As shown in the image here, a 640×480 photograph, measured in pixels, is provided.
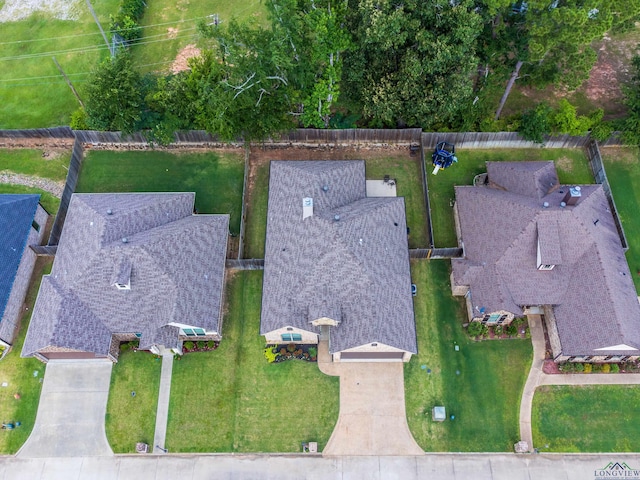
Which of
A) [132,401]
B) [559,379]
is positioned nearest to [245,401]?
[132,401]

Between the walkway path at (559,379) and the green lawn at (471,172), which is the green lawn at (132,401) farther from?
the walkway path at (559,379)

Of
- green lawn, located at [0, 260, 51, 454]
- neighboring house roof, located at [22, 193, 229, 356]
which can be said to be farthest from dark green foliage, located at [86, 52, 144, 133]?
green lawn, located at [0, 260, 51, 454]

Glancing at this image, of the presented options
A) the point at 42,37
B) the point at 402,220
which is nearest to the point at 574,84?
the point at 402,220

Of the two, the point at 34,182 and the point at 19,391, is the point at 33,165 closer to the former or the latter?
the point at 34,182

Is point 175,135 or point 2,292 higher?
point 175,135

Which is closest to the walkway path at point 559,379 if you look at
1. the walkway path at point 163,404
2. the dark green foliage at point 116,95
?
the walkway path at point 163,404

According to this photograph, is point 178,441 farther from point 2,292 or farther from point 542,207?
point 542,207
